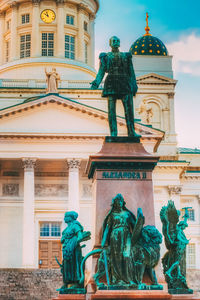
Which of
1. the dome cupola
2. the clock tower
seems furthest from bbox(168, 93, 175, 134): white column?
the clock tower

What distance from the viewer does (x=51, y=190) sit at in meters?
42.8

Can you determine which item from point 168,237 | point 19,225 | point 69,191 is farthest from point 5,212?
point 168,237

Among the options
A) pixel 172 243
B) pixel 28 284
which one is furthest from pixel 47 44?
pixel 172 243

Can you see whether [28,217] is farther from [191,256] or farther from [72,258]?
[72,258]

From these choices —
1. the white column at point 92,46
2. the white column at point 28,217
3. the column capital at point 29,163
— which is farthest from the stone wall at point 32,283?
the white column at point 92,46

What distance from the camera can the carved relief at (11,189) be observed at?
139 feet

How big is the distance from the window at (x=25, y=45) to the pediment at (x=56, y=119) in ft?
57.9

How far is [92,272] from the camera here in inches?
384

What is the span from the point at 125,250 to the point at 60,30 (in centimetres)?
5036

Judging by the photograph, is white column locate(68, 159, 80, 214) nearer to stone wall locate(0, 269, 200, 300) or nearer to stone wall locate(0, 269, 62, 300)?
stone wall locate(0, 269, 200, 300)

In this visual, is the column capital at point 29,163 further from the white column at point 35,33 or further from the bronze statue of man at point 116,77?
the bronze statue of man at point 116,77

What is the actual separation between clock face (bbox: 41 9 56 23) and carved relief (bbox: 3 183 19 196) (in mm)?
22530

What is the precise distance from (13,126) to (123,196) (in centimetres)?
3092

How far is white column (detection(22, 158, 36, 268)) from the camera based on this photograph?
37.3m
